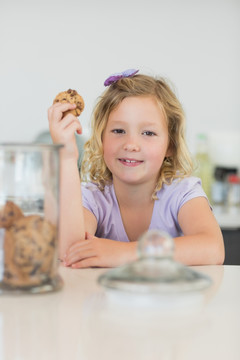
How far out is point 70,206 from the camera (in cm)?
115

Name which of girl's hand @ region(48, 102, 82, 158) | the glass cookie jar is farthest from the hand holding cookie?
the glass cookie jar

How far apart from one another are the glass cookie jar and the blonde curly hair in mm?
769

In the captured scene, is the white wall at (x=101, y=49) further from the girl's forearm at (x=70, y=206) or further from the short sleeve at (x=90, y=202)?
the girl's forearm at (x=70, y=206)

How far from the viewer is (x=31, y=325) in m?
0.58

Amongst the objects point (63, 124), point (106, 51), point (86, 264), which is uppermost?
point (106, 51)

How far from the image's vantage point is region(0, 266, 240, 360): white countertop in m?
0.51

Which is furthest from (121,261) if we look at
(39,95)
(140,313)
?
(39,95)

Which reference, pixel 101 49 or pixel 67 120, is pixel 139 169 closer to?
pixel 67 120

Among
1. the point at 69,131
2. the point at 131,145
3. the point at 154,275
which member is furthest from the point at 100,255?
the point at 131,145

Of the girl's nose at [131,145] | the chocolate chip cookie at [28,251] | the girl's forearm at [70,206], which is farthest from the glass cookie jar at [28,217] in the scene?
the girl's nose at [131,145]

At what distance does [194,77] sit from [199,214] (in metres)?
1.96

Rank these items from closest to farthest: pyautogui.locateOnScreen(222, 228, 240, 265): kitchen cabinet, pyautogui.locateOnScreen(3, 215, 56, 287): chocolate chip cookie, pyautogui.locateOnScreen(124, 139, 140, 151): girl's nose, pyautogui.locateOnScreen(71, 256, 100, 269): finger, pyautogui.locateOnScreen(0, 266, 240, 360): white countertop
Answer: pyautogui.locateOnScreen(0, 266, 240, 360): white countertop < pyautogui.locateOnScreen(3, 215, 56, 287): chocolate chip cookie < pyautogui.locateOnScreen(71, 256, 100, 269): finger < pyautogui.locateOnScreen(124, 139, 140, 151): girl's nose < pyautogui.locateOnScreen(222, 228, 240, 265): kitchen cabinet

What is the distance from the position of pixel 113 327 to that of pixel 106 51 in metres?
2.63

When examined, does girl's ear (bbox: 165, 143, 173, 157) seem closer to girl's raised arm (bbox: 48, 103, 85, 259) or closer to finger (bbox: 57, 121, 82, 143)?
girl's raised arm (bbox: 48, 103, 85, 259)
